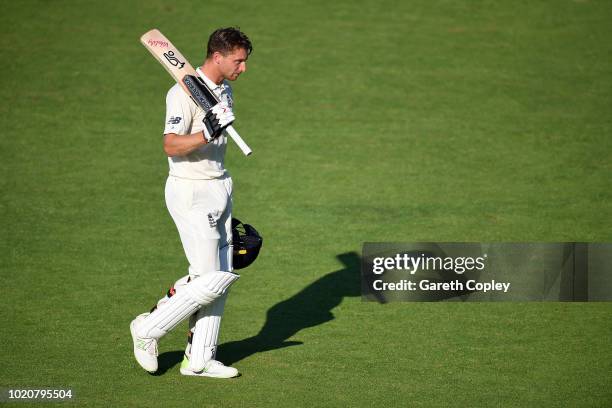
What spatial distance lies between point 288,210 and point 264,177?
76 centimetres

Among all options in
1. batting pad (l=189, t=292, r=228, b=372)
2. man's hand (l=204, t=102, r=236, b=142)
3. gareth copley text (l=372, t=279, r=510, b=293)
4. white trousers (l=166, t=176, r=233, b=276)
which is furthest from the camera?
gareth copley text (l=372, t=279, r=510, b=293)

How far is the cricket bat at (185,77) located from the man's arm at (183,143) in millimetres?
205

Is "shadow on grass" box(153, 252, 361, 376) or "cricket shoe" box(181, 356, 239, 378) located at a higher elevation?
"shadow on grass" box(153, 252, 361, 376)

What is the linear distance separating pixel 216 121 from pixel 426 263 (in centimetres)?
318

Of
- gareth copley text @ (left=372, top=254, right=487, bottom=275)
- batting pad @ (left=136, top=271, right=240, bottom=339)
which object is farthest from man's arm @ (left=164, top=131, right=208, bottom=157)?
gareth copley text @ (left=372, top=254, right=487, bottom=275)

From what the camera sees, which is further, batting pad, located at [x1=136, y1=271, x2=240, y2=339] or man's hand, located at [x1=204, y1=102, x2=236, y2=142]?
batting pad, located at [x1=136, y1=271, x2=240, y2=339]

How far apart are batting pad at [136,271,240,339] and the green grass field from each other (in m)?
0.35

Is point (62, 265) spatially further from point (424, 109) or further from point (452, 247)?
point (424, 109)

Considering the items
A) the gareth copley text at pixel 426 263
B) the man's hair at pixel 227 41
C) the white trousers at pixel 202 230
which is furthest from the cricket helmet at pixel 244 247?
the gareth copley text at pixel 426 263

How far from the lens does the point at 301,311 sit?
6.77 m

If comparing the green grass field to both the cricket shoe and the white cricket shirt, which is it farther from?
the white cricket shirt

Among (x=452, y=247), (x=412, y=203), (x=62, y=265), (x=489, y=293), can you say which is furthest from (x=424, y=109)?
(x=62, y=265)

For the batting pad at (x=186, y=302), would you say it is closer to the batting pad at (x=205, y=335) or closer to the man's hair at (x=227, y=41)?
the batting pad at (x=205, y=335)

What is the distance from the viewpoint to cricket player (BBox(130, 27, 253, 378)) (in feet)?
17.0
